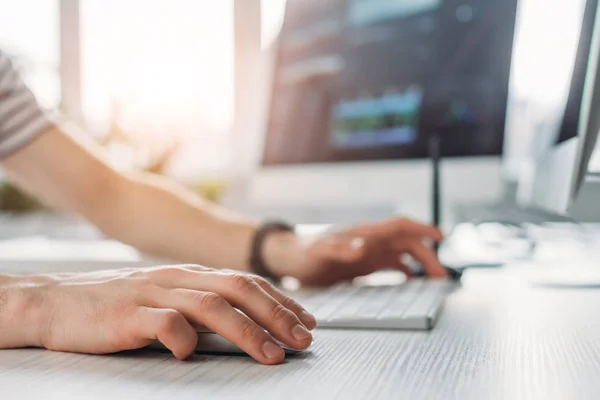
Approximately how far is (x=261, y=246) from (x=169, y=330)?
0.47 m

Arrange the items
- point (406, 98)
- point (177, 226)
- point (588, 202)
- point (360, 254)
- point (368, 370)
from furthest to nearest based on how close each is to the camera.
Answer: point (406, 98)
point (177, 226)
point (360, 254)
point (588, 202)
point (368, 370)

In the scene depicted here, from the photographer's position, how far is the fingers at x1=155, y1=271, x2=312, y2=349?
0.38m

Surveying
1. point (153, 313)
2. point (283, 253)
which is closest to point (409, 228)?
point (283, 253)

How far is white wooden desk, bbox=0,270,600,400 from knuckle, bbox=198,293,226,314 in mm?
31

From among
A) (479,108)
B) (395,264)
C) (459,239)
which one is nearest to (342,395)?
(395,264)

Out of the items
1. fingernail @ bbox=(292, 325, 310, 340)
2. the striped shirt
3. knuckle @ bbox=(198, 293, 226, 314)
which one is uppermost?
the striped shirt

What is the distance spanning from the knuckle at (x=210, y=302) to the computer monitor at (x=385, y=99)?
768 millimetres

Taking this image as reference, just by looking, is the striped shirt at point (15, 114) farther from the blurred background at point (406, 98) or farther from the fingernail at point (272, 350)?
the fingernail at point (272, 350)

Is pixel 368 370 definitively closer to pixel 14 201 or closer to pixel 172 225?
pixel 172 225

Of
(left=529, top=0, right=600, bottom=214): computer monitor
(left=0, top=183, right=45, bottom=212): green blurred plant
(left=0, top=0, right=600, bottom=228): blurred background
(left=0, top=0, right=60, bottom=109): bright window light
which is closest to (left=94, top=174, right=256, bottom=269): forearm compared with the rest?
(left=0, top=0, right=600, bottom=228): blurred background

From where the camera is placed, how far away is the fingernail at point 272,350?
0.36m

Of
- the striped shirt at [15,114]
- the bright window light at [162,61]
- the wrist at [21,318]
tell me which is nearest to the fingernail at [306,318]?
the wrist at [21,318]

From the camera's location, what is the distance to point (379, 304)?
0.55 m

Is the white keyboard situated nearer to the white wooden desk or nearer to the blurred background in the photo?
the white wooden desk
